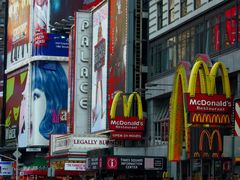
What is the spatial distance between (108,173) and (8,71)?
54958 mm

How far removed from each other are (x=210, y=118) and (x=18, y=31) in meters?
66.4

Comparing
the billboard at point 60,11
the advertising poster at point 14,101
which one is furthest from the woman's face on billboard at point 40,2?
the advertising poster at point 14,101

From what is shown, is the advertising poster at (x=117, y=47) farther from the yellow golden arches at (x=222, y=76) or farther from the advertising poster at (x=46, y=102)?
the advertising poster at (x=46, y=102)

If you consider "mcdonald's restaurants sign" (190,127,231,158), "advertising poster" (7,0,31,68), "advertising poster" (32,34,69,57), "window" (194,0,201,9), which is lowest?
"mcdonald's restaurants sign" (190,127,231,158)

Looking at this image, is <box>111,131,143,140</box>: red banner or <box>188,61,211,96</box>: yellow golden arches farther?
<box>111,131,143,140</box>: red banner

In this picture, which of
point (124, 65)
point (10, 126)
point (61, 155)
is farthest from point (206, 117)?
point (10, 126)

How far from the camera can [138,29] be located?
55.4 m

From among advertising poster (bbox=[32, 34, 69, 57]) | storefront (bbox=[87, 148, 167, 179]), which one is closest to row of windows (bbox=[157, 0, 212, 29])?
storefront (bbox=[87, 148, 167, 179])

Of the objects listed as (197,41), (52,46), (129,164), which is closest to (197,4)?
(197,41)

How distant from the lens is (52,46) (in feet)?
297

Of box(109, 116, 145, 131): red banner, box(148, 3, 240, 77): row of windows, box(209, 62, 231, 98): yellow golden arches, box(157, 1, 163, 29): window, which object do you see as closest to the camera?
box(209, 62, 231, 98): yellow golden arches

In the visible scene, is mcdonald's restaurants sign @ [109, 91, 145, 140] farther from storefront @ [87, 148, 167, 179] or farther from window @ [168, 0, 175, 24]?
window @ [168, 0, 175, 24]

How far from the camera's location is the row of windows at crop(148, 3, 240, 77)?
38525mm

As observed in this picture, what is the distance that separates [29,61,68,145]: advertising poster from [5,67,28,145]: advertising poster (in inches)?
140
